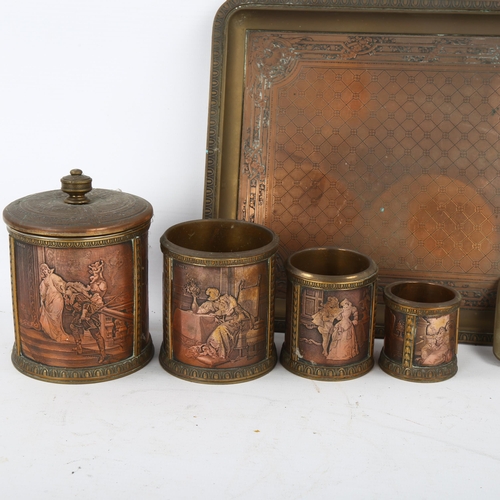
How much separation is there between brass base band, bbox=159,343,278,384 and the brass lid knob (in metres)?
0.51

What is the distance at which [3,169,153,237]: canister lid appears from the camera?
88.1 inches

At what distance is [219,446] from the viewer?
2086 millimetres

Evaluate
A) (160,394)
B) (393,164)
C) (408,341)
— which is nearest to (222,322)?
(160,394)

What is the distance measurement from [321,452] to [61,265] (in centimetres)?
83

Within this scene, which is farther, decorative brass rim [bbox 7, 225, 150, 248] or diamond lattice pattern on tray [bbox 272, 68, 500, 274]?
diamond lattice pattern on tray [bbox 272, 68, 500, 274]

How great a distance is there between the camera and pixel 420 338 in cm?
237

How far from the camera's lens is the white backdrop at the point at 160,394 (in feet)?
6.47

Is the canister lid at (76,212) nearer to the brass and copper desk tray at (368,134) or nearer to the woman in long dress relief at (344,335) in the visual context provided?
the brass and copper desk tray at (368,134)

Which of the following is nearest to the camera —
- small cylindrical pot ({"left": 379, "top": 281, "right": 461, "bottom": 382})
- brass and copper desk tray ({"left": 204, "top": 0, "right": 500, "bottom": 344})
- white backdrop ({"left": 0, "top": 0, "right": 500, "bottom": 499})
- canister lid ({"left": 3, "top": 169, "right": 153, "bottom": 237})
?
white backdrop ({"left": 0, "top": 0, "right": 500, "bottom": 499})

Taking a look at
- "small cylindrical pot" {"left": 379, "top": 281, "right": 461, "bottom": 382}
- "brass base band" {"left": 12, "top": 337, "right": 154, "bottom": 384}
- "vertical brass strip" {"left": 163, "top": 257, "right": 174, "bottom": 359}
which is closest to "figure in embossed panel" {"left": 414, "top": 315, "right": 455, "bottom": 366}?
"small cylindrical pot" {"left": 379, "top": 281, "right": 461, "bottom": 382}

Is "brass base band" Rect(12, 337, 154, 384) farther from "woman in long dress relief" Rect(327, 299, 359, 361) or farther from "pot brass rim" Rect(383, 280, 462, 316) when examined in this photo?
"pot brass rim" Rect(383, 280, 462, 316)

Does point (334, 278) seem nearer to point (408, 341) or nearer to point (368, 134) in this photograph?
point (408, 341)

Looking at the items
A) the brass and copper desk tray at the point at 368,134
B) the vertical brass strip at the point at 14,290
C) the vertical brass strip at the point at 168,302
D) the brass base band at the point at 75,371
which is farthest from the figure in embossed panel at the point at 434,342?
the vertical brass strip at the point at 14,290

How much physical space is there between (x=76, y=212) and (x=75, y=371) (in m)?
0.44
